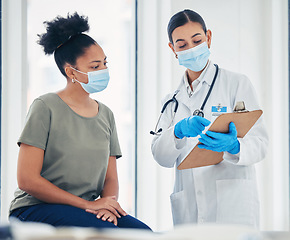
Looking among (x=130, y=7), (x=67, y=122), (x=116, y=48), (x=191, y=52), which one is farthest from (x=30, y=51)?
(x=191, y=52)

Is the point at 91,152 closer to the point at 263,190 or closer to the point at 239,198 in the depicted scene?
the point at 239,198

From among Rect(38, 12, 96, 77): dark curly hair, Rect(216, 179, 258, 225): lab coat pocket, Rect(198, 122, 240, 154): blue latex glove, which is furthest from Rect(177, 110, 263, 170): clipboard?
Rect(38, 12, 96, 77): dark curly hair

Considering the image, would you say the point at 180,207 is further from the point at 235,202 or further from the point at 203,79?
the point at 203,79

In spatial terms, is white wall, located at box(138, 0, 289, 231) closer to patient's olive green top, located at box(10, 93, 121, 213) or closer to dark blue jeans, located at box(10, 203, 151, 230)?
patient's olive green top, located at box(10, 93, 121, 213)

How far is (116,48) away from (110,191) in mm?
1407

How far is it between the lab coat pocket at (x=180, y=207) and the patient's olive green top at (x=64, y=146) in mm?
384

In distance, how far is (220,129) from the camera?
57.2 inches

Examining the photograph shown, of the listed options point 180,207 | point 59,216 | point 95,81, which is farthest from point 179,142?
point 59,216

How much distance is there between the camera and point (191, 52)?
165cm

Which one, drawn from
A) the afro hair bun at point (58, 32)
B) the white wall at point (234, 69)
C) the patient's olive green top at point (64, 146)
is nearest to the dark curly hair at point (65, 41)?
the afro hair bun at point (58, 32)

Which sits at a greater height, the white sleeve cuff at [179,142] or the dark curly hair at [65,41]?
the dark curly hair at [65,41]

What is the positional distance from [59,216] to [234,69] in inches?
74.6

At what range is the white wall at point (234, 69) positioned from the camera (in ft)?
8.55

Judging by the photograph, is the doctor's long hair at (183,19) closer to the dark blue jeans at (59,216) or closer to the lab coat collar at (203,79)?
the lab coat collar at (203,79)
